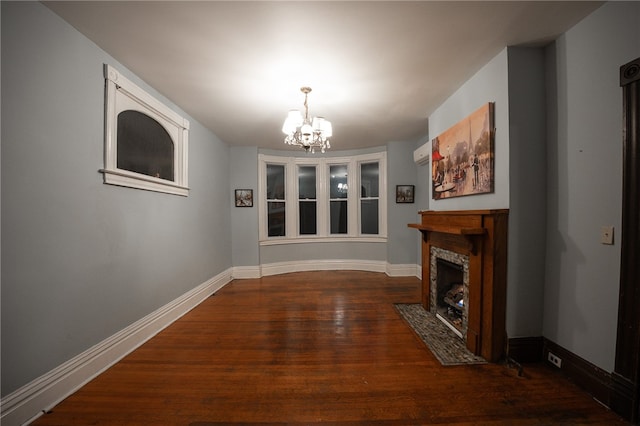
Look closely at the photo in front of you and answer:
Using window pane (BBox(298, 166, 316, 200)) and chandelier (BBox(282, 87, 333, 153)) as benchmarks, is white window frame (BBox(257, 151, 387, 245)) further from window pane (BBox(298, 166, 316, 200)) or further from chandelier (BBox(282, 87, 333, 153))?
chandelier (BBox(282, 87, 333, 153))

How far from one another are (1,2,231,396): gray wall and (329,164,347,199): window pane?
3570mm

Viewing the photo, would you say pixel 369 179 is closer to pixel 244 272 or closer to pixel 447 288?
pixel 447 288

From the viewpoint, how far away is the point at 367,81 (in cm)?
233

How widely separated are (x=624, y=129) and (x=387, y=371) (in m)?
2.24

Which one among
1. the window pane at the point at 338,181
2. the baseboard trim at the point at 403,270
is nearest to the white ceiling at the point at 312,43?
the window pane at the point at 338,181

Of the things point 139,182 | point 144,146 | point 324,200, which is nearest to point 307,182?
point 324,200

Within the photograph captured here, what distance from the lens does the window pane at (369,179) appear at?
4.99 metres

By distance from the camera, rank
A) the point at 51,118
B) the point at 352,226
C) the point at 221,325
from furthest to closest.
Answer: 1. the point at 352,226
2. the point at 221,325
3. the point at 51,118

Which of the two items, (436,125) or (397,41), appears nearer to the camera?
(397,41)

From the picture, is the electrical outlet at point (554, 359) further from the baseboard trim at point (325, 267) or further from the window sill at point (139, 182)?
the window sill at point (139, 182)

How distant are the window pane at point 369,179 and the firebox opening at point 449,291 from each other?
250cm

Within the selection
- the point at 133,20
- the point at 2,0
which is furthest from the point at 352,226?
the point at 2,0

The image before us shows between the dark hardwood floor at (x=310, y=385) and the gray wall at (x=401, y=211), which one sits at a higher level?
the gray wall at (x=401, y=211)

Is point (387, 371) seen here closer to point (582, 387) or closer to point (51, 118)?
point (582, 387)
